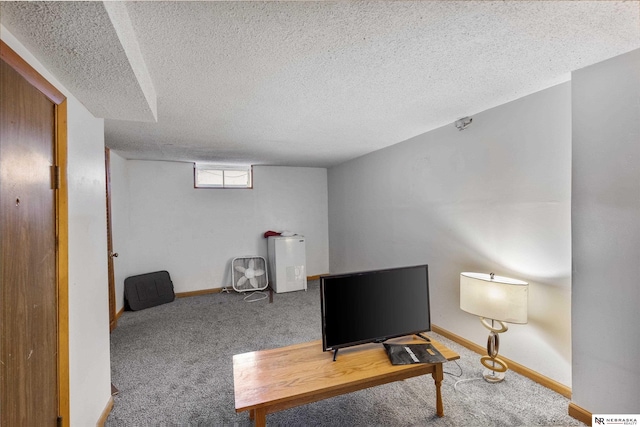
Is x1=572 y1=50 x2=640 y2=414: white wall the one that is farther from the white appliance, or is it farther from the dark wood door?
the white appliance

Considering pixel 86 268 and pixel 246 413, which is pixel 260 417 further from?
pixel 86 268

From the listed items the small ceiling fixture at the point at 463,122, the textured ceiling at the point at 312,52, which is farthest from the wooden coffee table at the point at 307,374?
the small ceiling fixture at the point at 463,122

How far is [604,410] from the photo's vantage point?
163 centimetres

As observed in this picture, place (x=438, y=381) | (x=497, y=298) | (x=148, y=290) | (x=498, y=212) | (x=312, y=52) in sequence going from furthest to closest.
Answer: (x=148, y=290) → (x=498, y=212) → (x=497, y=298) → (x=438, y=381) → (x=312, y=52)

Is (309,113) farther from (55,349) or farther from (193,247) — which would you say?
(193,247)

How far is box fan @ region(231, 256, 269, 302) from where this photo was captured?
4.75 metres

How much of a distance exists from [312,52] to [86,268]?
1838 mm

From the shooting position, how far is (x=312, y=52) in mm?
1455

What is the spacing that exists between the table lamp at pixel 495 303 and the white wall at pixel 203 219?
3.60 metres

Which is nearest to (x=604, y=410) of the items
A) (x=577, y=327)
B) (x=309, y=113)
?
(x=577, y=327)

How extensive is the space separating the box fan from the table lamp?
3379mm

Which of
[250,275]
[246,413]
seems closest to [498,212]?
[246,413]

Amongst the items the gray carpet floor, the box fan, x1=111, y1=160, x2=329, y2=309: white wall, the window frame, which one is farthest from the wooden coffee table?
the window frame

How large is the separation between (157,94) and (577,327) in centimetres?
328
